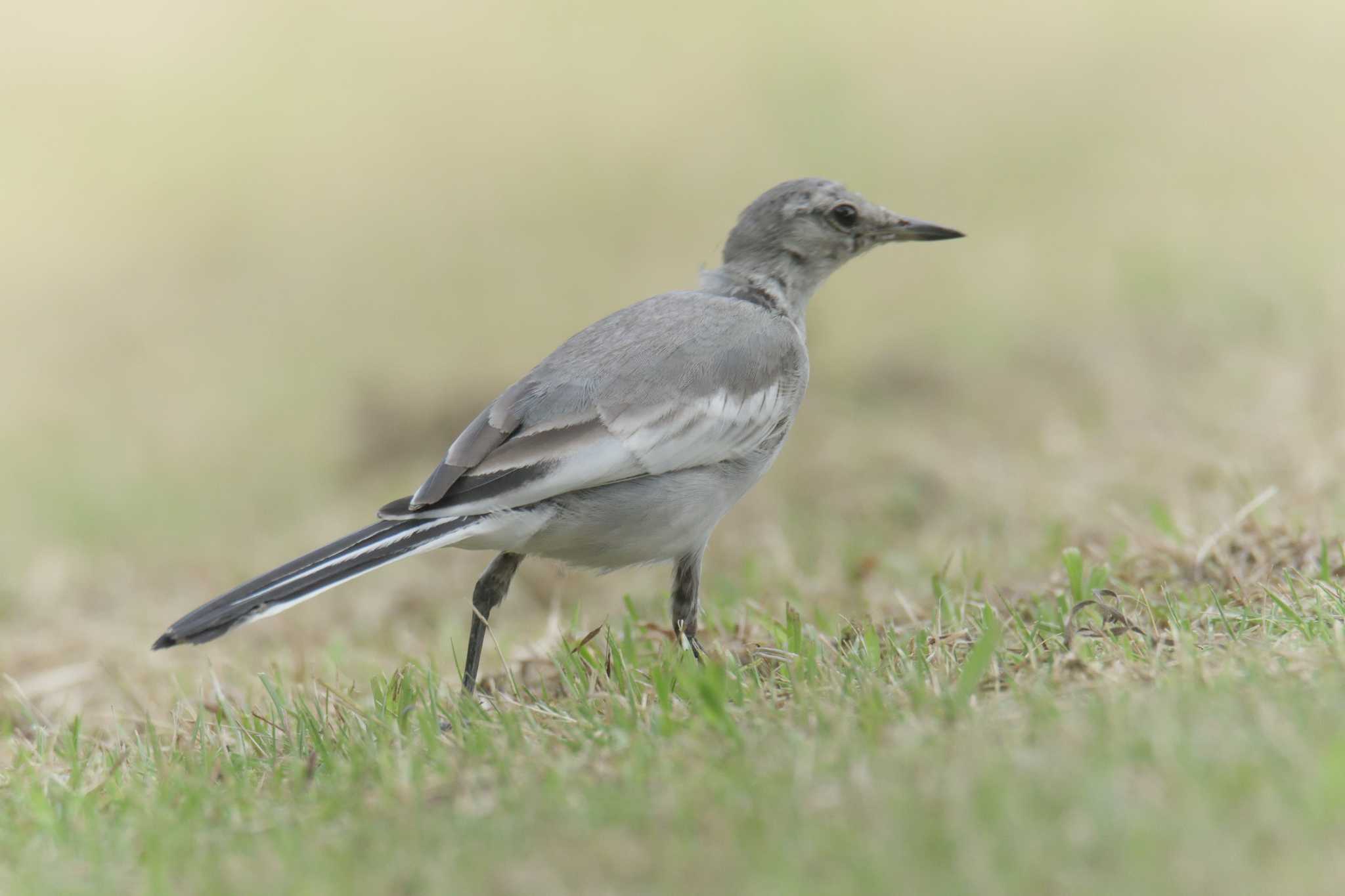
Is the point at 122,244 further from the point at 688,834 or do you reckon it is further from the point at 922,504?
the point at 688,834

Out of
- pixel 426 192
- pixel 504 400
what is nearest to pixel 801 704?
pixel 504 400

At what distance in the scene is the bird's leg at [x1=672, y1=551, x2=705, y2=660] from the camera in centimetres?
483

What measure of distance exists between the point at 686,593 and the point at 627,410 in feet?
2.35

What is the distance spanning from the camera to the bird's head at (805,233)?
5625 millimetres

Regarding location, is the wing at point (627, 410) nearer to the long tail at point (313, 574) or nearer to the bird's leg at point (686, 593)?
the long tail at point (313, 574)

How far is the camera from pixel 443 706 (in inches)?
161

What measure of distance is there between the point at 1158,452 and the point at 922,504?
3.78 ft

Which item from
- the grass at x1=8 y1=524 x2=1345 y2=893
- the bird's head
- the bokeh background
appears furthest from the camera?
the bokeh background

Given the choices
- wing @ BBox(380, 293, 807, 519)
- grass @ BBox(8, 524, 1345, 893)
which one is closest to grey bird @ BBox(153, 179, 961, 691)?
wing @ BBox(380, 293, 807, 519)

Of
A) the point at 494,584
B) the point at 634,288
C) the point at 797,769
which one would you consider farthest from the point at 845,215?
the point at 634,288

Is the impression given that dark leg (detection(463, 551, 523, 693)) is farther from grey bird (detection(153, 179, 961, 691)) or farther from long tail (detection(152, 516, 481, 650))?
long tail (detection(152, 516, 481, 650))

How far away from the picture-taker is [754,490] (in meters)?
8.16

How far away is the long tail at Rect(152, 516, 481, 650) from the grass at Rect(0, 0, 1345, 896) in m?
0.42

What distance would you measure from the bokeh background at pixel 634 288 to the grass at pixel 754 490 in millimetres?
53
